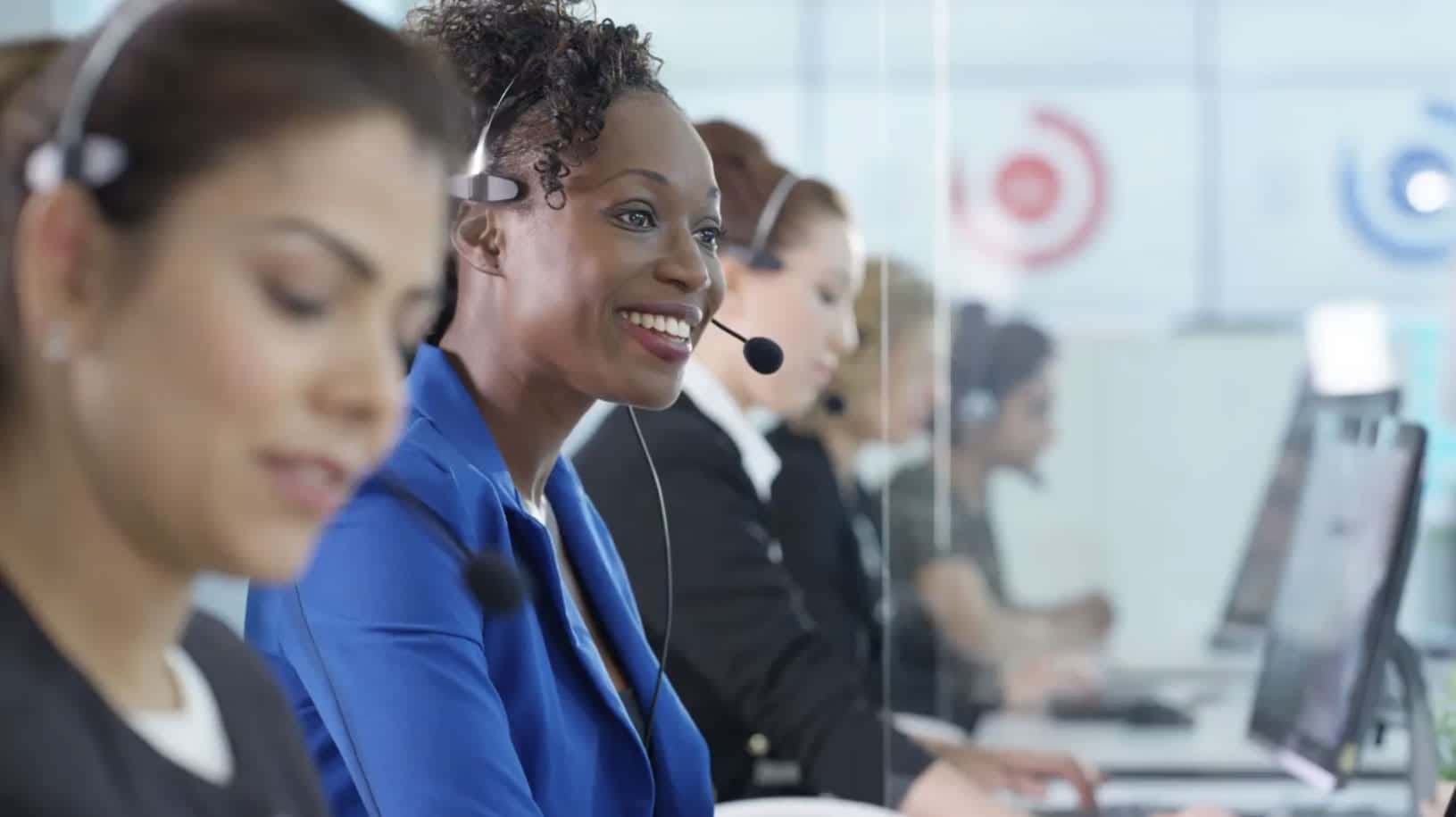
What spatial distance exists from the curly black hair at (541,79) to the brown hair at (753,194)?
82 centimetres

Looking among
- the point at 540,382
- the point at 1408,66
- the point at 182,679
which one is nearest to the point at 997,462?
the point at 1408,66

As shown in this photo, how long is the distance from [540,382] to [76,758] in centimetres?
73

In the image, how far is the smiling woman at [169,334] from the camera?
1.94 ft

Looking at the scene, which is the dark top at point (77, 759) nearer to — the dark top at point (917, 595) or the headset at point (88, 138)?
the headset at point (88, 138)

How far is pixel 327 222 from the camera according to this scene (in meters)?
0.62

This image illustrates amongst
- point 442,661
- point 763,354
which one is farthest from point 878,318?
point 442,661

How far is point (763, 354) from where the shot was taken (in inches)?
56.9

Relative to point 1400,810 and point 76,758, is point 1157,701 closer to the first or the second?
point 1400,810

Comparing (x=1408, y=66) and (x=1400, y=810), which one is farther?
(x=1408, y=66)

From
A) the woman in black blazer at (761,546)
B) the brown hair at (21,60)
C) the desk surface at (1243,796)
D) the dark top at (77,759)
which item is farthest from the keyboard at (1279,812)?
the brown hair at (21,60)

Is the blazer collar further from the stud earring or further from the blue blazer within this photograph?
the stud earring

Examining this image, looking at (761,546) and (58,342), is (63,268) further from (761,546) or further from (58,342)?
(761,546)

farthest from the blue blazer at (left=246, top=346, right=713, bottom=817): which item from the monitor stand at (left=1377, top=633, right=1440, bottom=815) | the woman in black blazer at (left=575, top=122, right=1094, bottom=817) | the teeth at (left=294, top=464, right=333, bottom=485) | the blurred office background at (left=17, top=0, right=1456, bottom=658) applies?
the blurred office background at (left=17, top=0, right=1456, bottom=658)

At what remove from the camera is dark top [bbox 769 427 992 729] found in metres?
2.63
